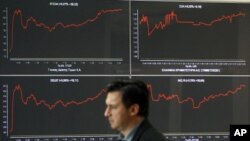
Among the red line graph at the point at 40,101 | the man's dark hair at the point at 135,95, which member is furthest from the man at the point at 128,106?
the red line graph at the point at 40,101

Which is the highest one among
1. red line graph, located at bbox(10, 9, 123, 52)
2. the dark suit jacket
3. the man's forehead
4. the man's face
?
red line graph, located at bbox(10, 9, 123, 52)

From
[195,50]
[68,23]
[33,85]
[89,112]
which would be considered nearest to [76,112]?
[89,112]

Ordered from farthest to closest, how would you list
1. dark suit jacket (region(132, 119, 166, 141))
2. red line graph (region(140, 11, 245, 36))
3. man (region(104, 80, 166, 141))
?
red line graph (region(140, 11, 245, 36)) < man (region(104, 80, 166, 141)) < dark suit jacket (region(132, 119, 166, 141))

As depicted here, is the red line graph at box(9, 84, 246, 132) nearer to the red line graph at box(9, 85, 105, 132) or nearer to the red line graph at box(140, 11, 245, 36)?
the red line graph at box(9, 85, 105, 132)

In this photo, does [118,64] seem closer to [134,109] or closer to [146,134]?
[134,109]

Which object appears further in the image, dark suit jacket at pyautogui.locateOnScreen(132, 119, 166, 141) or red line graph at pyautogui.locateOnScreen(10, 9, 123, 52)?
red line graph at pyautogui.locateOnScreen(10, 9, 123, 52)

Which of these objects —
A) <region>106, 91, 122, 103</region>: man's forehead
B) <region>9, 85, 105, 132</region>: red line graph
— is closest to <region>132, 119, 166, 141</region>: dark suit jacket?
<region>106, 91, 122, 103</region>: man's forehead

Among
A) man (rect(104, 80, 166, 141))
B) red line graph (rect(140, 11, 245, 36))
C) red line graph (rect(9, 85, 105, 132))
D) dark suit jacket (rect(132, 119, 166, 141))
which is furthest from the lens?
red line graph (rect(140, 11, 245, 36))

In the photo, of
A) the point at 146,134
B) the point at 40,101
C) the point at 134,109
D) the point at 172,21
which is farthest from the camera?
the point at 172,21

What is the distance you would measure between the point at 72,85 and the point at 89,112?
0.72 ft

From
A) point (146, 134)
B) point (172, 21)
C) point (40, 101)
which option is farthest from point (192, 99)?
point (146, 134)

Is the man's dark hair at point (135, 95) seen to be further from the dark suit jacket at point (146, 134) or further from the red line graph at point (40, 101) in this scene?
the red line graph at point (40, 101)

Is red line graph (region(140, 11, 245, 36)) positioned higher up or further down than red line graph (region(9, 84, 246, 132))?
higher up

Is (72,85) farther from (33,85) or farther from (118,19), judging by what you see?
(118,19)
